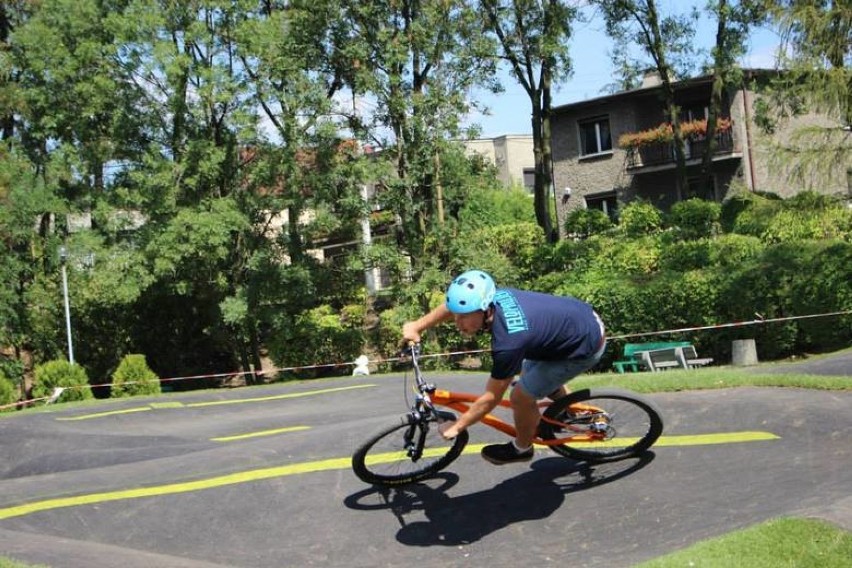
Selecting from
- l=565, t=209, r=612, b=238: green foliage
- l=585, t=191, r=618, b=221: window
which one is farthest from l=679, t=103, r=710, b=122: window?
l=565, t=209, r=612, b=238: green foliage

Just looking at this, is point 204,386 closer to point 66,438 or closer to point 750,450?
point 66,438

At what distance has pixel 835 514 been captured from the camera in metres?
5.42

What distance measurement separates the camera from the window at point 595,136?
40.6 meters

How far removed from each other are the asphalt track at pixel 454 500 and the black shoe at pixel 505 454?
449 mm

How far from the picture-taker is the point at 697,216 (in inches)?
1115

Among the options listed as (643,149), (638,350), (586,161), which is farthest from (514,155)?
(638,350)

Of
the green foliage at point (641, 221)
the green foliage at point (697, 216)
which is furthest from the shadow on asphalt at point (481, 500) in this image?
the green foliage at point (641, 221)

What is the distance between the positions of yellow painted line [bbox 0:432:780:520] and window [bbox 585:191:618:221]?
110 feet

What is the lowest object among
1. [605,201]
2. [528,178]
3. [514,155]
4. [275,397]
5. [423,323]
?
[275,397]

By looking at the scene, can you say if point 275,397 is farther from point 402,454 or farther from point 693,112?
point 693,112

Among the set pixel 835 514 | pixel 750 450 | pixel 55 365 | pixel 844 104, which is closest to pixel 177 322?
pixel 55 365

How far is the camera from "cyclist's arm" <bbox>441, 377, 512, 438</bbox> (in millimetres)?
6152

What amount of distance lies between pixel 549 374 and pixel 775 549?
6.44 feet

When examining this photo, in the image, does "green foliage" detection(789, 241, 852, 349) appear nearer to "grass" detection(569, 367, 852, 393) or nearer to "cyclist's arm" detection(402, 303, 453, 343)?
"grass" detection(569, 367, 852, 393)
